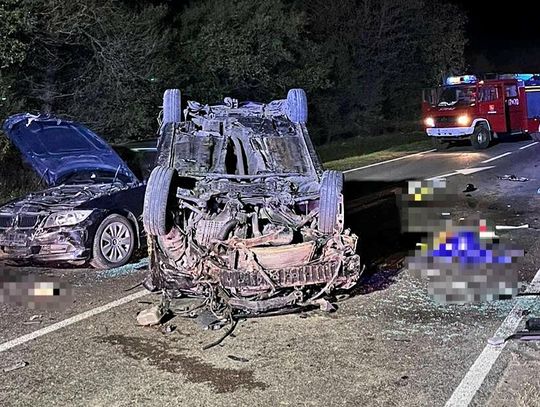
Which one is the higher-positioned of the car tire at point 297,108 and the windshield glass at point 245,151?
the car tire at point 297,108

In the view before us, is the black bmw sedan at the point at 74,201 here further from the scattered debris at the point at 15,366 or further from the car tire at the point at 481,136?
the car tire at the point at 481,136

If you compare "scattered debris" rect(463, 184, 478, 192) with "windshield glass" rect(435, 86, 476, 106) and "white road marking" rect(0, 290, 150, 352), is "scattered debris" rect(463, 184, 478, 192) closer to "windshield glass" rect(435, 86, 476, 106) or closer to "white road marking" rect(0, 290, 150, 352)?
"white road marking" rect(0, 290, 150, 352)

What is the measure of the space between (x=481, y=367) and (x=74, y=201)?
4.54 meters

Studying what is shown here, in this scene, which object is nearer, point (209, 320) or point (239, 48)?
point (209, 320)

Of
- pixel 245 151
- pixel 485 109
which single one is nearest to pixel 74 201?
pixel 245 151

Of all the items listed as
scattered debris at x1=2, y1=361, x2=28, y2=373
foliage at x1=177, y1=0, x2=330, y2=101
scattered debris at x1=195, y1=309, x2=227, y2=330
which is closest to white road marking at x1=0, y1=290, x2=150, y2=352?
scattered debris at x1=2, y1=361, x2=28, y2=373

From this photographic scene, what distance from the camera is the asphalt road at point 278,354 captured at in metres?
4.20

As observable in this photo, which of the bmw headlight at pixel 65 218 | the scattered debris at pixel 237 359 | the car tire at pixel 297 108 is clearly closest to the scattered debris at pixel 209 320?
the scattered debris at pixel 237 359

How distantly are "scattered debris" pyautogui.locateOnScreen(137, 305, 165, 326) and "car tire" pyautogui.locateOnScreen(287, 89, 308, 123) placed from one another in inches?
119

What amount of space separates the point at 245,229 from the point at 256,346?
115 centimetres

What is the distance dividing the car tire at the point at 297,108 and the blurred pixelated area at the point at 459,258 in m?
2.01

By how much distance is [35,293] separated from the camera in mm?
6184

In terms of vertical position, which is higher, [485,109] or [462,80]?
[462,80]

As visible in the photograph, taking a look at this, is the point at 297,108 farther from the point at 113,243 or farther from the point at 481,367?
the point at 481,367
